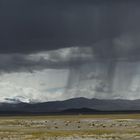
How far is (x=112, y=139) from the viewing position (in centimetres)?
7388

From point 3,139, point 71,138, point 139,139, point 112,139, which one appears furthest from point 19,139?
point 139,139

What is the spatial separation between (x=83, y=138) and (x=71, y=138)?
8.30ft

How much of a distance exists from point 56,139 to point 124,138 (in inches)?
506

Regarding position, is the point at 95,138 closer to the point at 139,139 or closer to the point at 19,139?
the point at 139,139

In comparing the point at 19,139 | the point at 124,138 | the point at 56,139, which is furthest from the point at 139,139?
the point at 19,139

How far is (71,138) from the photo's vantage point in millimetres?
78250

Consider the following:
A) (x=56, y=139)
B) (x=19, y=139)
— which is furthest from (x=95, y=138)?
(x=19, y=139)

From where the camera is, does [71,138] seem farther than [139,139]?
Yes

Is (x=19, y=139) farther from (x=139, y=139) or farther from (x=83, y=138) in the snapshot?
(x=139, y=139)

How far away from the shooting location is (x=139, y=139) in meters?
73.0

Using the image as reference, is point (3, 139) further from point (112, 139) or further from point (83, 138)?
point (112, 139)

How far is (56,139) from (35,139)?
4030mm

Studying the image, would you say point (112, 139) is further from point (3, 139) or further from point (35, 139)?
point (3, 139)

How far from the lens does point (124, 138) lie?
249 ft
